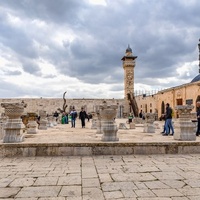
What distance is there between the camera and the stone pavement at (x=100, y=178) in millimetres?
3094

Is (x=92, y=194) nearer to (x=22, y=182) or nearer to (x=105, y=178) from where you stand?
(x=105, y=178)

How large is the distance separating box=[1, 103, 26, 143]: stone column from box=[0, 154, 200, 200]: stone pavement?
79 cm

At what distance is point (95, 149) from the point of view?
604 cm

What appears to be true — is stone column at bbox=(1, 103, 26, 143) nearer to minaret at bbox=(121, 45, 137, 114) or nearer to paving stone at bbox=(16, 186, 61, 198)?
paving stone at bbox=(16, 186, 61, 198)

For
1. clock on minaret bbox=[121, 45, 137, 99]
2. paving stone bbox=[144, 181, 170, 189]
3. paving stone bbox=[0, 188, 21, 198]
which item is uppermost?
clock on minaret bbox=[121, 45, 137, 99]

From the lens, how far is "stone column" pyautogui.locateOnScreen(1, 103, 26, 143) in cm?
619

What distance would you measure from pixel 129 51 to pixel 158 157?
Result: 32452 mm

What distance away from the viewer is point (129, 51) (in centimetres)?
3684

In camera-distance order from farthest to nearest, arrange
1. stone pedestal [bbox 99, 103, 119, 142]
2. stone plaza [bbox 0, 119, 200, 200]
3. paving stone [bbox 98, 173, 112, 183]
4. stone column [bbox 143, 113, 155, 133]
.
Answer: stone column [bbox 143, 113, 155, 133]
stone pedestal [bbox 99, 103, 119, 142]
paving stone [bbox 98, 173, 112, 183]
stone plaza [bbox 0, 119, 200, 200]

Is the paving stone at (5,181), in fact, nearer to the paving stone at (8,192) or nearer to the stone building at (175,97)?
the paving stone at (8,192)

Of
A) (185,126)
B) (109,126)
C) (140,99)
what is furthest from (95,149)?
(140,99)

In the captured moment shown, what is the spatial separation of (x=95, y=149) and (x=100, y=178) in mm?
2208

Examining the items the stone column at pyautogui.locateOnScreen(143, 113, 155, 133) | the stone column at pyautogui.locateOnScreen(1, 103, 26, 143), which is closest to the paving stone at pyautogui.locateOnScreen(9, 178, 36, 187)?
the stone column at pyautogui.locateOnScreen(1, 103, 26, 143)

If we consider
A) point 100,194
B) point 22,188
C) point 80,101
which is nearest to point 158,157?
point 100,194
